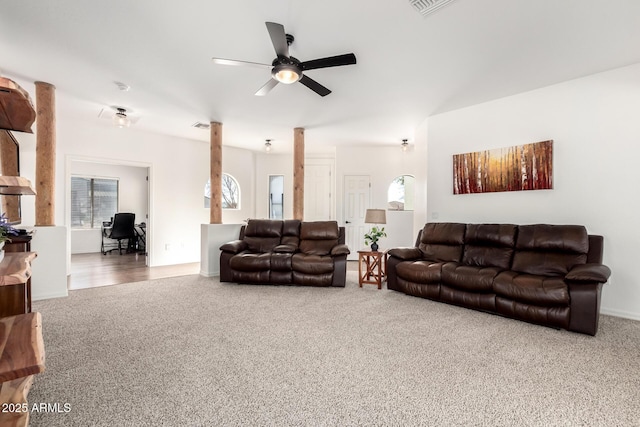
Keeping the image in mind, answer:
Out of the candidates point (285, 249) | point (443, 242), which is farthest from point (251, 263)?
point (443, 242)

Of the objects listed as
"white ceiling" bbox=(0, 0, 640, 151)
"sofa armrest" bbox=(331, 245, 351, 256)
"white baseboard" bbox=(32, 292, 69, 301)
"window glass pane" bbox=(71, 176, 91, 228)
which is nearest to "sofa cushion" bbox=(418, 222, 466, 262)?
"sofa armrest" bbox=(331, 245, 351, 256)

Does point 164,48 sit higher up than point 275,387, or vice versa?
point 164,48

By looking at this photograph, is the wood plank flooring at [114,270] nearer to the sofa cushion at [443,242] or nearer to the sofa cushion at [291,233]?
the sofa cushion at [291,233]

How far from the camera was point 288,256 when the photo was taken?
4.38 metres

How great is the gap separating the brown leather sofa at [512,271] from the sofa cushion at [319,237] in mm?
1102

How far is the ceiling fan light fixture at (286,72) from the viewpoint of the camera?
8.82ft

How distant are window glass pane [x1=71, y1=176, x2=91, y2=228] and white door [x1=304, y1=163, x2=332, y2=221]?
5800mm

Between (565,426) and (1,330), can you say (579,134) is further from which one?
(1,330)

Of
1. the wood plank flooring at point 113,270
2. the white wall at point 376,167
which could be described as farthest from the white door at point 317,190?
the wood plank flooring at point 113,270

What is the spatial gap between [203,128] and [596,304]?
231 inches

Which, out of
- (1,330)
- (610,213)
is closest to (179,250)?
(1,330)

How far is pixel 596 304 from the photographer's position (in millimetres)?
2580

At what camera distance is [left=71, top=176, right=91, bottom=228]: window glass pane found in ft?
26.1

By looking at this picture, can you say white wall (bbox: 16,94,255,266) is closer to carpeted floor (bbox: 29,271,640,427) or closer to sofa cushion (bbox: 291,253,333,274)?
carpeted floor (bbox: 29,271,640,427)
